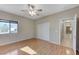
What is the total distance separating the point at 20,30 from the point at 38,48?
1.78ft

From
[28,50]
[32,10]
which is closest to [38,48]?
[28,50]

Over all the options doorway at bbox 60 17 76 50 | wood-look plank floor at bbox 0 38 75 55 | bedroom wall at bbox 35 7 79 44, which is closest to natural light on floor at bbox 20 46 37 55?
wood-look plank floor at bbox 0 38 75 55

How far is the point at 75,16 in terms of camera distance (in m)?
1.75

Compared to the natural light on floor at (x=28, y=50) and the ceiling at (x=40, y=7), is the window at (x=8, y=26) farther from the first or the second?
the natural light on floor at (x=28, y=50)

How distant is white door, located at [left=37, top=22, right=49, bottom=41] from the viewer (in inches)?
78.0

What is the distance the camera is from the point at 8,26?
180 cm

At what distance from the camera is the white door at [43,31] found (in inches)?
78.0

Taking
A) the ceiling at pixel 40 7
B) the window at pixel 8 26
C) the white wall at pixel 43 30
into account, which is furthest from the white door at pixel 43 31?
the window at pixel 8 26

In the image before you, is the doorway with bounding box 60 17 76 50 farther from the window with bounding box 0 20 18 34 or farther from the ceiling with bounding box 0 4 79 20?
the window with bounding box 0 20 18 34

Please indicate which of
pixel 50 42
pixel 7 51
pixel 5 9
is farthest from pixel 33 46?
pixel 5 9

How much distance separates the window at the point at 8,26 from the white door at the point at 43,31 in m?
0.50

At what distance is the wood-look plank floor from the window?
274 mm

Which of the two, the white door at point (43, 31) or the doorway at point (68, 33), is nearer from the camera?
the doorway at point (68, 33)
